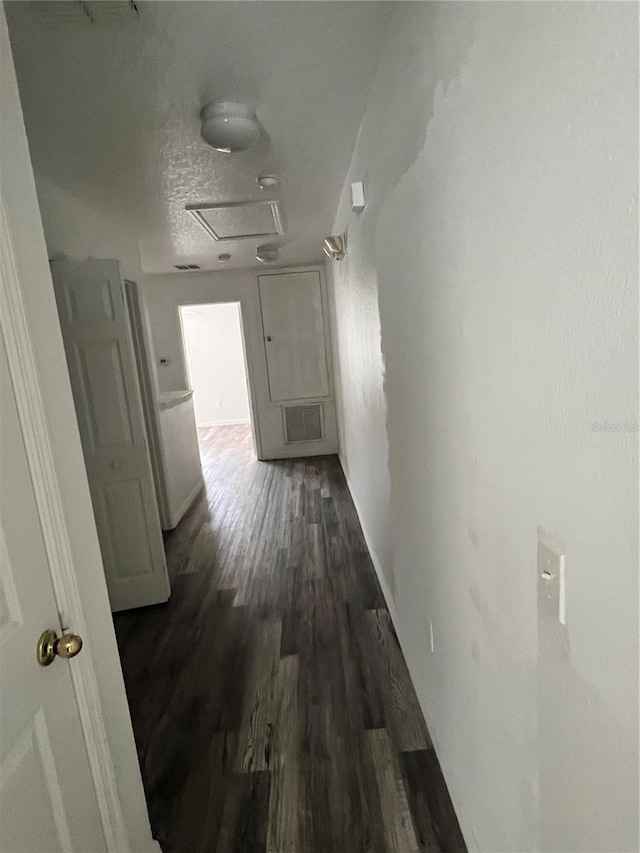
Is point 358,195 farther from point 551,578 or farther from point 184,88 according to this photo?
point 551,578

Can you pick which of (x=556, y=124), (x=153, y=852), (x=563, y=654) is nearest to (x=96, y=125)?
(x=556, y=124)

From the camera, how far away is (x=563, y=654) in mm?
741

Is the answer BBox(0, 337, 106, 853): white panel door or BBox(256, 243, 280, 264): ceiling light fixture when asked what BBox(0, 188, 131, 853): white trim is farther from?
BBox(256, 243, 280, 264): ceiling light fixture

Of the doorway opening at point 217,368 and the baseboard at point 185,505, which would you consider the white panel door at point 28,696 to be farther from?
the doorway opening at point 217,368

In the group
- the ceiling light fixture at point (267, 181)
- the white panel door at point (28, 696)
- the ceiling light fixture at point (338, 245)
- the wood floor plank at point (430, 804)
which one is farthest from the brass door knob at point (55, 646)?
the ceiling light fixture at point (338, 245)

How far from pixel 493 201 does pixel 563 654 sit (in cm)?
75

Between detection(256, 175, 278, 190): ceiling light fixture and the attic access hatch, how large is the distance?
36 centimetres

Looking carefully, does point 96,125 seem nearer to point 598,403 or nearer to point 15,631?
point 15,631

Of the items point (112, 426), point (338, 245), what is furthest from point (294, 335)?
point (112, 426)

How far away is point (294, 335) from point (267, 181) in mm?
3222

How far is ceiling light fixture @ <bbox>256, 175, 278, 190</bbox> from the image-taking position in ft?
8.61

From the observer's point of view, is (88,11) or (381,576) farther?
(381,576)

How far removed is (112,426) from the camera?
8.80 feet

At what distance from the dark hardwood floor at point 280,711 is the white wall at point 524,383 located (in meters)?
0.28
